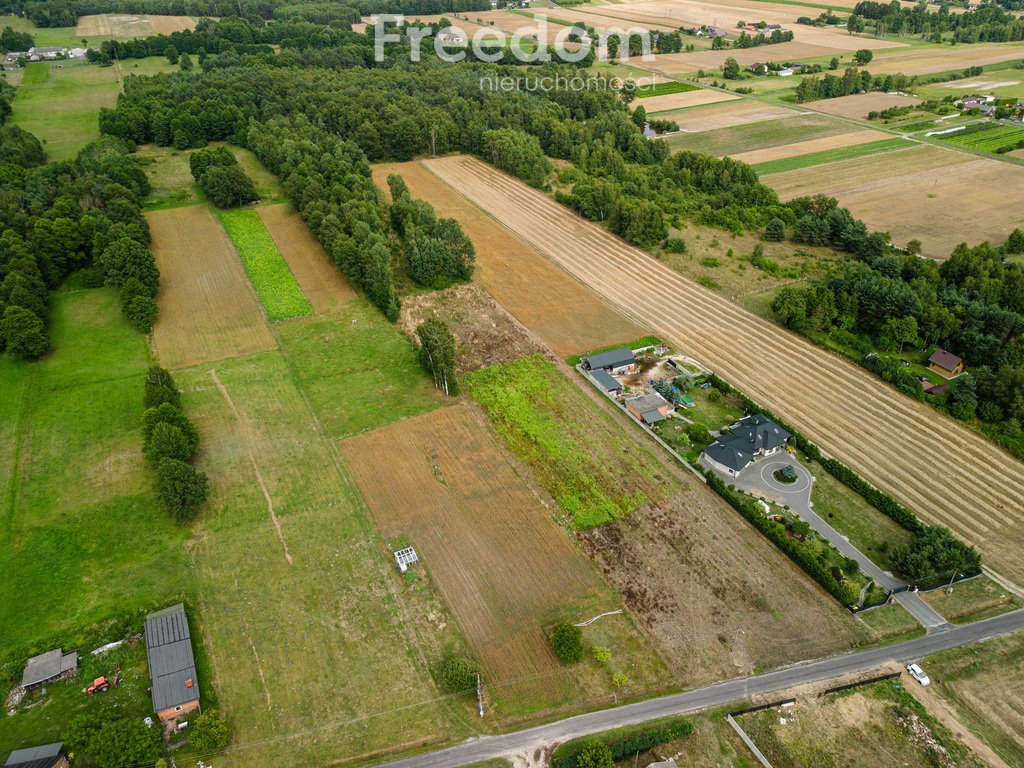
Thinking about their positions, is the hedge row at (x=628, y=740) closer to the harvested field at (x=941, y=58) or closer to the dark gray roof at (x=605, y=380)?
the dark gray roof at (x=605, y=380)

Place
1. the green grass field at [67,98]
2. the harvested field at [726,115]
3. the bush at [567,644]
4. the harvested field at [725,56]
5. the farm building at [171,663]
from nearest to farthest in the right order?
the farm building at [171,663] < the bush at [567,644] < the green grass field at [67,98] < the harvested field at [726,115] < the harvested field at [725,56]

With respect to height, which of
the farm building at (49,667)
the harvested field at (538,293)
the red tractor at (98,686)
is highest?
the harvested field at (538,293)

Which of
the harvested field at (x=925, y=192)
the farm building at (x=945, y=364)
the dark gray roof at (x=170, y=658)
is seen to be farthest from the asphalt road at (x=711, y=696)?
the harvested field at (x=925, y=192)

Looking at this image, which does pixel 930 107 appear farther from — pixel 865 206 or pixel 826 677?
A: pixel 826 677

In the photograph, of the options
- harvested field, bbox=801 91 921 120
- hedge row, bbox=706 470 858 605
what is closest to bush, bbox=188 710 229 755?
hedge row, bbox=706 470 858 605

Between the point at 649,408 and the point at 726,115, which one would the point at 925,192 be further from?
the point at 649,408

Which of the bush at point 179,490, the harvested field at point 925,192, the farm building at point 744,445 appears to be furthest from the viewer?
the harvested field at point 925,192

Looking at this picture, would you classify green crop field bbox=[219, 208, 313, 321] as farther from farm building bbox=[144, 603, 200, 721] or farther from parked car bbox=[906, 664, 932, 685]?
parked car bbox=[906, 664, 932, 685]
